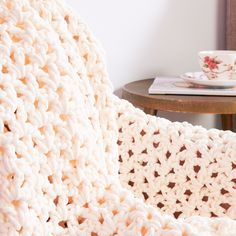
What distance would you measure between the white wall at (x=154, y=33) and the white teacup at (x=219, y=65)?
1.01 ft

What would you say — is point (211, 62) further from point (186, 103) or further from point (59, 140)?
point (59, 140)

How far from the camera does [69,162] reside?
19.4 inches

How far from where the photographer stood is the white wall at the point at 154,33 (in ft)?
4.48

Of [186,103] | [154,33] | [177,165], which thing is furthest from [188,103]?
[154,33]

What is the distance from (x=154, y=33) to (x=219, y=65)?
405 millimetres

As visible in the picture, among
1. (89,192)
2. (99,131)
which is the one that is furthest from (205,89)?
(89,192)

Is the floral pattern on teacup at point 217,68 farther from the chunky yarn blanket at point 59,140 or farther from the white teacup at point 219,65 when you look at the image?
the chunky yarn blanket at point 59,140

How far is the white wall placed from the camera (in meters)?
1.37

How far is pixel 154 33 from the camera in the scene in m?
1.52

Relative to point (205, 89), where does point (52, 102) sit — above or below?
above

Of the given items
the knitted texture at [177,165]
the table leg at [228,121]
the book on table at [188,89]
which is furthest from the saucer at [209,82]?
the knitted texture at [177,165]

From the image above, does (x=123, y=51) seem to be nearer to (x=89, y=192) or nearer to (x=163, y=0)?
(x=163, y=0)

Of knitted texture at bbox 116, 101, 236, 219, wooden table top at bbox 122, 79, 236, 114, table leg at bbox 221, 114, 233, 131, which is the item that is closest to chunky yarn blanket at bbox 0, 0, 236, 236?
knitted texture at bbox 116, 101, 236, 219

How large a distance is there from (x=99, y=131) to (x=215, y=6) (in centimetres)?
122
